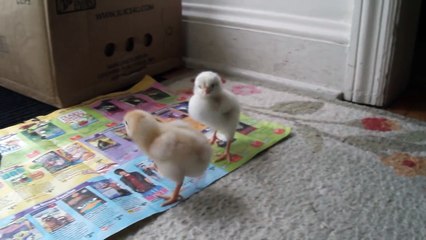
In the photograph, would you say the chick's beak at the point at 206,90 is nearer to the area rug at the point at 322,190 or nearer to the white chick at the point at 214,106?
the white chick at the point at 214,106

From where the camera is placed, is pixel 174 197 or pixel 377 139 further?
pixel 377 139

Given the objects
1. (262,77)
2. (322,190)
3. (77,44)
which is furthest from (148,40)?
(322,190)

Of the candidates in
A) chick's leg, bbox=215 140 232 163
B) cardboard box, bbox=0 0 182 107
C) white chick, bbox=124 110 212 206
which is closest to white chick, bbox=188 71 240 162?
chick's leg, bbox=215 140 232 163

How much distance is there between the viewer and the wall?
4.24ft

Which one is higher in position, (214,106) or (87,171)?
(214,106)

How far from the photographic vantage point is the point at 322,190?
0.86m

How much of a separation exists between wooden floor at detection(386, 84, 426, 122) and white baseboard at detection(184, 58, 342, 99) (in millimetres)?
166

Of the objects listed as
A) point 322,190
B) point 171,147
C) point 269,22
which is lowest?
point 322,190

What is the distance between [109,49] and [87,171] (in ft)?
1.77

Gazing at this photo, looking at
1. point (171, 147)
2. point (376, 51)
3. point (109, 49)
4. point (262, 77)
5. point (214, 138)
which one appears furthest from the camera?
point (262, 77)

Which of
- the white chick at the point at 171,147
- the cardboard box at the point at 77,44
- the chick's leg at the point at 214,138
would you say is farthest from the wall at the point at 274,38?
the white chick at the point at 171,147

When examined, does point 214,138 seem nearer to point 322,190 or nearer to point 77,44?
point 322,190

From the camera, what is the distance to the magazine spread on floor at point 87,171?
766 millimetres

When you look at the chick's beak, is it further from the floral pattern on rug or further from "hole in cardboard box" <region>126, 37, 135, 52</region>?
"hole in cardboard box" <region>126, 37, 135, 52</region>
